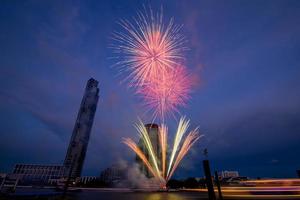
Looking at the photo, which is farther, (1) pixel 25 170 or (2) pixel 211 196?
(1) pixel 25 170

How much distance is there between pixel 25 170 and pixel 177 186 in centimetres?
13223

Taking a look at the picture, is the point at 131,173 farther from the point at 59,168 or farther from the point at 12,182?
the point at 12,182

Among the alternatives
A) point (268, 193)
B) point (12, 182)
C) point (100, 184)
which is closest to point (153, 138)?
point (100, 184)

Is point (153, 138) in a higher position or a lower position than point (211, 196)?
higher

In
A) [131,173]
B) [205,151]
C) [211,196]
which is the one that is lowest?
[211,196]

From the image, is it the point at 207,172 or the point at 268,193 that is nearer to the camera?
the point at 207,172

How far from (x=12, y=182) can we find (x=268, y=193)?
8582cm

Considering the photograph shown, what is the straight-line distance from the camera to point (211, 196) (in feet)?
64.4

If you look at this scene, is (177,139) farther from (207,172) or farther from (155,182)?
(155,182)

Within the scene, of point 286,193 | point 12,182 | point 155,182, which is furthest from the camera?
point 155,182

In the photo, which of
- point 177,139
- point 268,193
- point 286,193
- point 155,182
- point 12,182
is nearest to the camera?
point 177,139

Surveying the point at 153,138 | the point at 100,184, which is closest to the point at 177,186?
the point at 153,138

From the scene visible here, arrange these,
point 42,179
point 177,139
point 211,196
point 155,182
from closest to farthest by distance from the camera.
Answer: point 211,196 → point 177,139 → point 155,182 → point 42,179

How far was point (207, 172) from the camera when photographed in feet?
65.8
